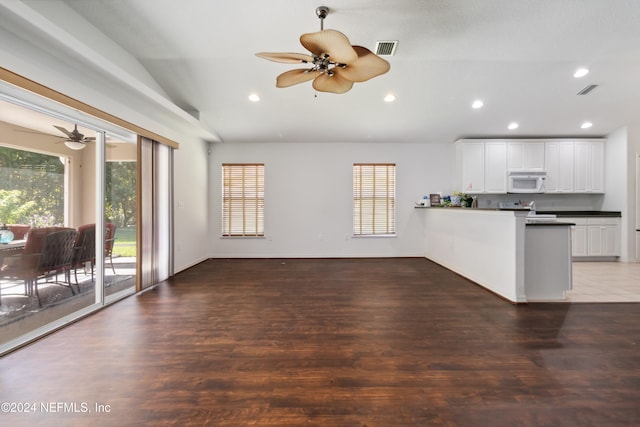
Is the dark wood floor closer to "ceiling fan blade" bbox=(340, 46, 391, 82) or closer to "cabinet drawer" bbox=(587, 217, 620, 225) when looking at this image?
"ceiling fan blade" bbox=(340, 46, 391, 82)

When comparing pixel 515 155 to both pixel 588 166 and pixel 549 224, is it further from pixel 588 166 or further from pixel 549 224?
pixel 549 224

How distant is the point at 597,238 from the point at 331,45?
709cm

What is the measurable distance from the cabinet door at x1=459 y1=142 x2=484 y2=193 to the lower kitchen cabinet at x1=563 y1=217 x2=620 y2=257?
2053 mm

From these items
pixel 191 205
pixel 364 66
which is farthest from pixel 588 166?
pixel 191 205

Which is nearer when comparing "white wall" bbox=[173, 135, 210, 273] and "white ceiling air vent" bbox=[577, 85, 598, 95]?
"white ceiling air vent" bbox=[577, 85, 598, 95]

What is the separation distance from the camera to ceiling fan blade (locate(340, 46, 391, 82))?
211 cm

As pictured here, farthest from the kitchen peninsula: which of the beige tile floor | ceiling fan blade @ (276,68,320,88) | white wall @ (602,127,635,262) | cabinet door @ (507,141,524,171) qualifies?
white wall @ (602,127,635,262)

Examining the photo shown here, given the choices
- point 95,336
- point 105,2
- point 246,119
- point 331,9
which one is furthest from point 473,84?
point 95,336

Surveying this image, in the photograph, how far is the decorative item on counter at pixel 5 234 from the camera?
217cm

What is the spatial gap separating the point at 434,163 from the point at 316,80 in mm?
4440

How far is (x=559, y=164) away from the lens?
18.4 ft

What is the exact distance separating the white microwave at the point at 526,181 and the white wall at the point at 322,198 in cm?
128

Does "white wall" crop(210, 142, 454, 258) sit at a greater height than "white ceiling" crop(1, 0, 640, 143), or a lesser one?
lesser

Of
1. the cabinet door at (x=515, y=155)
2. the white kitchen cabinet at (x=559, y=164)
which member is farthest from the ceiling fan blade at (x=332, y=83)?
the white kitchen cabinet at (x=559, y=164)
